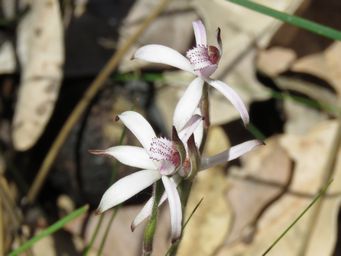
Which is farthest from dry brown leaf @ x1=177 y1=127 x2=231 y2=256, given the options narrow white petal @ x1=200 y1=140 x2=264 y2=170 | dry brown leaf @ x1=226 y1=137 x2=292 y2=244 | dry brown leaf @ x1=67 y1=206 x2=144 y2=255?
narrow white petal @ x1=200 y1=140 x2=264 y2=170

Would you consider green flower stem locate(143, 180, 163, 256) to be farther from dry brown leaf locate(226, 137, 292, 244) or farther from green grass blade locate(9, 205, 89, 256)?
dry brown leaf locate(226, 137, 292, 244)

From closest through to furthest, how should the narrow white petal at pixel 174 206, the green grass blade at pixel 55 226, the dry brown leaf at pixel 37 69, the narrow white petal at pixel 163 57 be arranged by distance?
1. the narrow white petal at pixel 174 206
2. the narrow white petal at pixel 163 57
3. the green grass blade at pixel 55 226
4. the dry brown leaf at pixel 37 69

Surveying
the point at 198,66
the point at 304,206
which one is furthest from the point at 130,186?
the point at 304,206

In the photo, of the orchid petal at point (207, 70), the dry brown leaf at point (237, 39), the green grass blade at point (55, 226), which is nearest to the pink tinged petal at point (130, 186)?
the orchid petal at point (207, 70)

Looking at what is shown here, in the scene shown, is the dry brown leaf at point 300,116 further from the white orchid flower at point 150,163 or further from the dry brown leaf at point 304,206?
the white orchid flower at point 150,163

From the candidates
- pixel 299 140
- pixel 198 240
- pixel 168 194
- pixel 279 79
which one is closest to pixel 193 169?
pixel 168 194

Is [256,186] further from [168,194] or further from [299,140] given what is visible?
[168,194]

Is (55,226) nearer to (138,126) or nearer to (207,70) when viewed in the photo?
(138,126)
